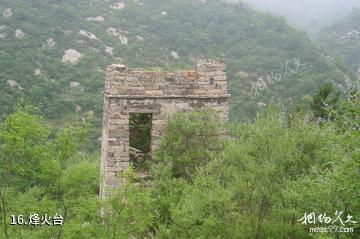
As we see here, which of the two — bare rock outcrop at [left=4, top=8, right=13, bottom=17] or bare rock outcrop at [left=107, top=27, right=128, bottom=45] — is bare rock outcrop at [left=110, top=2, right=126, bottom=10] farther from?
bare rock outcrop at [left=4, top=8, right=13, bottom=17]

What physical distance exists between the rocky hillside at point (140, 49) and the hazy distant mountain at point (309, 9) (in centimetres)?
1847

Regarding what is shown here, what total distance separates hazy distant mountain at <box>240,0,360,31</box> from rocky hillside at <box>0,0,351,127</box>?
18472 millimetres

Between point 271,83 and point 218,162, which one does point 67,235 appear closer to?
point 218,162

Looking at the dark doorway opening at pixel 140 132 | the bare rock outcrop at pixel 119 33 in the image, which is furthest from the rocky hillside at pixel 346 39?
the dark doorway opening at pixel 140 132

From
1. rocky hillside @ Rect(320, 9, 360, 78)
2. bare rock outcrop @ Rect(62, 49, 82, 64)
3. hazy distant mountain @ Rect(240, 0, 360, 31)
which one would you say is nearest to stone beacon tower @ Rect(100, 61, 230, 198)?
bare rock outcrop @ Rect(62, 49, 82, 64)

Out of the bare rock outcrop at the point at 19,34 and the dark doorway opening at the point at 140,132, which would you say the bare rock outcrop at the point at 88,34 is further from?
the dark doorway opening at the point at 140,132

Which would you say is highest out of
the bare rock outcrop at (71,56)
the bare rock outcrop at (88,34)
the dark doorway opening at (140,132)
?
the bare rock outcrop at (88,34)

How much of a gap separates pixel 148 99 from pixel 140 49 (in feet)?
87.0

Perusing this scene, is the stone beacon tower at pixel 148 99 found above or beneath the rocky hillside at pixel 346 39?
beneath

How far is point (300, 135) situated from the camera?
8.25m

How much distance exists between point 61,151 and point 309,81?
25.5m

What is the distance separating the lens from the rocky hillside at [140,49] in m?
28.3

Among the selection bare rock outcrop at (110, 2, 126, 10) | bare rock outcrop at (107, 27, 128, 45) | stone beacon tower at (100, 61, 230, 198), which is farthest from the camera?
bare rock outcrop at (110, 2, 126, 10)

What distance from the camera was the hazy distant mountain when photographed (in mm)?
62094
